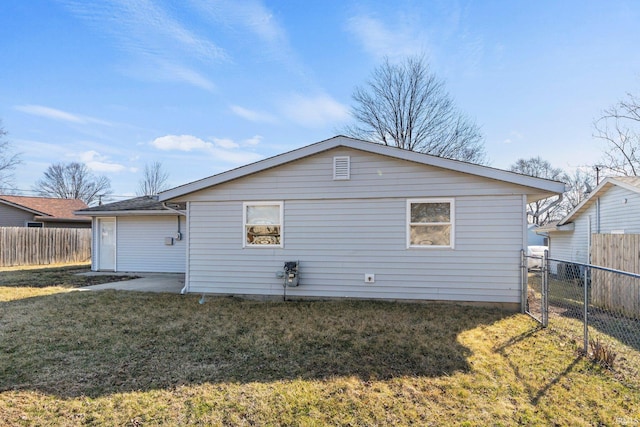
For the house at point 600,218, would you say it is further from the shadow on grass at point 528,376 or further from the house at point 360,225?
the shadow on grass at point 528,376

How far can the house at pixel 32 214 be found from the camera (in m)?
18.7

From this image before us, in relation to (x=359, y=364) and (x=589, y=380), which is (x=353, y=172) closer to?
(x=359, y=364)

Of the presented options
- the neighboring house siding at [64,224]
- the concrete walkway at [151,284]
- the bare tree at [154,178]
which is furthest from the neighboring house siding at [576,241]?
the bare tree at [154,178]

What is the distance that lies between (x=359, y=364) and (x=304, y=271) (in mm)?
3710

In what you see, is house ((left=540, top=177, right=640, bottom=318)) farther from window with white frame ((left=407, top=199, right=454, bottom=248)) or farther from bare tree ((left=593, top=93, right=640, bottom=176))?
bare tree ((left=593, top=93, right=640, bottom=176))

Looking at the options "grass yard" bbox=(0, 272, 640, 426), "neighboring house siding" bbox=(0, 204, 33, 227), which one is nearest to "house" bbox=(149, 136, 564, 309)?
"grass yard" bbox=(0, 272, 640, 426)

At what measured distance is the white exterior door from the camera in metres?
12.9

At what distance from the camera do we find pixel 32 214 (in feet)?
63.2

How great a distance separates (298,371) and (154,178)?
37.8 metres

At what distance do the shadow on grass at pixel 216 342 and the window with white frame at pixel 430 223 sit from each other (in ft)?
4.38

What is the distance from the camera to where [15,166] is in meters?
27.3

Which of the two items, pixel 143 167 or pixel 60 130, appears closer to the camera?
pixel 60 130

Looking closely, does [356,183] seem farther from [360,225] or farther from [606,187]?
[606,187]

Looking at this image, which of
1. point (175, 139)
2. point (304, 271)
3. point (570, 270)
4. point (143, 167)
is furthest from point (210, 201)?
point (143, 167)
